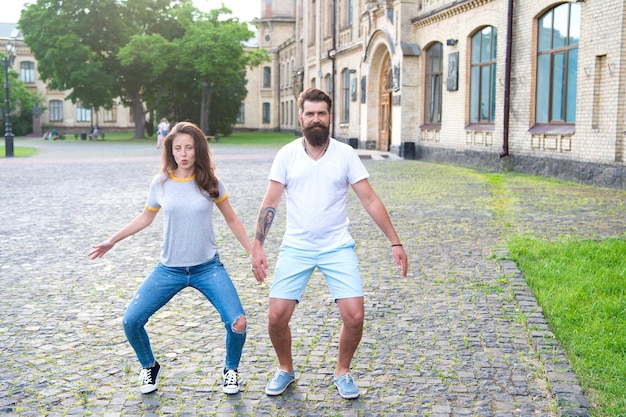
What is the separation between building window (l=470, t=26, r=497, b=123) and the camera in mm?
22703

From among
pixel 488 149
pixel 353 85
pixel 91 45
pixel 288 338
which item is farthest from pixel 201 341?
pixel 91 45

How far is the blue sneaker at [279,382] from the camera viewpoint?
455cm

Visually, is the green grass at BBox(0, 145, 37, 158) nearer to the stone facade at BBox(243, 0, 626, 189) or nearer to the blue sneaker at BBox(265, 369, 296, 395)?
the stone facade at BBox(243, 0, 626, 189)

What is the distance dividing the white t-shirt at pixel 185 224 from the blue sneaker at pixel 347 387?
1.04m

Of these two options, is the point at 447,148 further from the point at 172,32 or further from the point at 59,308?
the point at 172,32

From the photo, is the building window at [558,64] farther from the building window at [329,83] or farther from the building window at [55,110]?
the building window at [55,110]

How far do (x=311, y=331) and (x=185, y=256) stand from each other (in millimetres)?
1687

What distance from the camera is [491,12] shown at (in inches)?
875

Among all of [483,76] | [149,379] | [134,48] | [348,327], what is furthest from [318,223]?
[134,48]

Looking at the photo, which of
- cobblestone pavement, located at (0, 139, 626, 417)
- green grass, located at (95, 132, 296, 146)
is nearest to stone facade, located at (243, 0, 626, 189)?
cobblestone pavement, located at (0, 139, 626, 417)

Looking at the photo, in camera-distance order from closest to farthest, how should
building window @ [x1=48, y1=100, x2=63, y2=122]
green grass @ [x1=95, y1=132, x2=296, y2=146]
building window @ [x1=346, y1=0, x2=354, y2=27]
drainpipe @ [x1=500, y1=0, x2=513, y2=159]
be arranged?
drainpipe @ [x1=500, y1=0, x2=513, y2=159], building window @ [x1=346, y1=0, x2=354, y2=27], green grass @ [x1=95, y1=132, x2=296, y2=146], building window @ [x1=48, y1=100, x2=63, y2=122]

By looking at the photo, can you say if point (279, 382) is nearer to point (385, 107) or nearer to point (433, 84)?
point (433, 84)

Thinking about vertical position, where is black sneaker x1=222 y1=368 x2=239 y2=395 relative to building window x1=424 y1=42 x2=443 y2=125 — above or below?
below

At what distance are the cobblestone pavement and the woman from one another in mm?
277
